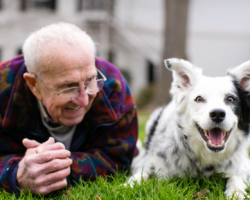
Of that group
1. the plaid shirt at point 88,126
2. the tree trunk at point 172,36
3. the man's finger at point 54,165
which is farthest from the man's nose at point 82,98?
the tree trunk at point 172,36

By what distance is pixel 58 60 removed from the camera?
2.58m

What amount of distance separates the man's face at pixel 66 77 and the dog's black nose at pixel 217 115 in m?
1.07

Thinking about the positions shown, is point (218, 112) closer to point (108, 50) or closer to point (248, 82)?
point (248, 82)

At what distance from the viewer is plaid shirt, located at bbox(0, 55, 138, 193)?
2.74 metres

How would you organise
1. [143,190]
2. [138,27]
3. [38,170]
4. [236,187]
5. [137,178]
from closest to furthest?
[38,170], [143,190], [236,187], [137,178], [138,27]

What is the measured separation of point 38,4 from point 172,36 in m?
9.95

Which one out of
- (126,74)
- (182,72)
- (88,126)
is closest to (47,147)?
(88,126)

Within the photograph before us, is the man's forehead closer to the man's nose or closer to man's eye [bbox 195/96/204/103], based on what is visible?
the man's nose

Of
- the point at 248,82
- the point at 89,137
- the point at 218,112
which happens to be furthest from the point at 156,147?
the point at 248,82

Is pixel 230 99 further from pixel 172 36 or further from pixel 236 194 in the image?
pixel 172 36

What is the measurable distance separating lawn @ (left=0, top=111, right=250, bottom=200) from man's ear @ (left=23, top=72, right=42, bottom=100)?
0.88m

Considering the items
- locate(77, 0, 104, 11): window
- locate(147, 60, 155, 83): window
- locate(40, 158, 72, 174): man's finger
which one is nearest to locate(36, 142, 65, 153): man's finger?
locate(40, 158, 72, 174): man's finger

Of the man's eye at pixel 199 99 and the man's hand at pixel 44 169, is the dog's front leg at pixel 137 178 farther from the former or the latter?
the man's eye at pixel 199 99

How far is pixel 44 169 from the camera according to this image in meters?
2.36
